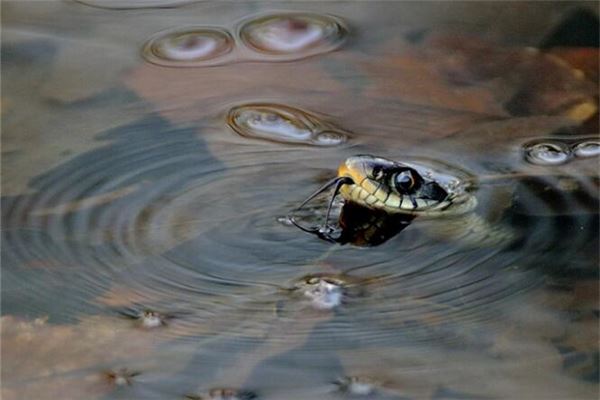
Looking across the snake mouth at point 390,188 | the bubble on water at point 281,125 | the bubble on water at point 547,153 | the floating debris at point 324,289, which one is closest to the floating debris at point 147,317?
the floating debris at point 324,289

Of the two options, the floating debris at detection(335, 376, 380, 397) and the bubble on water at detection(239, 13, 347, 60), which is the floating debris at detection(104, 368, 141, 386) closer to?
the floating debris at detection(335, 376, 380, 397)

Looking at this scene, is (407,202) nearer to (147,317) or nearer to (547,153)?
(547,153)

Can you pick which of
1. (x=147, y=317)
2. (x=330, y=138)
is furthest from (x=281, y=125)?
(x=147, y=317)

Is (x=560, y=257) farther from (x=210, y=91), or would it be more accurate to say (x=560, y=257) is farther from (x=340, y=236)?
(x=210, y=91)

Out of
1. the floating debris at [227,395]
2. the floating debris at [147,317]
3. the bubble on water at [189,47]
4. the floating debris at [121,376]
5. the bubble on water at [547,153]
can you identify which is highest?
the bubble on water at [189,47]

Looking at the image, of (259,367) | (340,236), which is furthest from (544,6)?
(259,367)

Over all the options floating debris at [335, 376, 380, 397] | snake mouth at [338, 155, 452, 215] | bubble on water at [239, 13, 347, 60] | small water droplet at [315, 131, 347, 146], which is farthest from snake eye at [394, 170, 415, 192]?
bubble on water at [239, 13, 347, 60]

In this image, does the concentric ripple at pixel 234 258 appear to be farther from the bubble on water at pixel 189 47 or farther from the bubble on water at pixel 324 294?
the bubble on water at pixel 189 47
